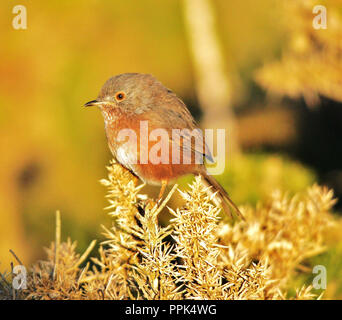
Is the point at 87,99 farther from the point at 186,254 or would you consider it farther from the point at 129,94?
the point at 186,254

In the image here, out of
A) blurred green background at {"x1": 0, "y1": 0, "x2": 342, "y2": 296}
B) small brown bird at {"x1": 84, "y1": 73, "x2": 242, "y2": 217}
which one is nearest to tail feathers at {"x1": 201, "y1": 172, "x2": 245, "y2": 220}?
small brown bird at {"x1": 84, "y1": 73, "x2": 242, "y2": 217}

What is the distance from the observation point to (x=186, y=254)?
0.81 meters

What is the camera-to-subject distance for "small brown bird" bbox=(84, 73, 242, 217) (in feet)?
4.95

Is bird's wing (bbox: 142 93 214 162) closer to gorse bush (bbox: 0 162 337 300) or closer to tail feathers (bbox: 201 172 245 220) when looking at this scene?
tail feathers (bbox: 201 172 245 220)

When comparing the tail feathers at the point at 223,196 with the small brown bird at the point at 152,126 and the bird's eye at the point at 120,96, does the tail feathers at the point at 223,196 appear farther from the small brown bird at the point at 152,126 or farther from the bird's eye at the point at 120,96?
the bird's eye at the point at 120,96

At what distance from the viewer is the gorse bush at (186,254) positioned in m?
0.79

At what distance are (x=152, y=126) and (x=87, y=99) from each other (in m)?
1.56

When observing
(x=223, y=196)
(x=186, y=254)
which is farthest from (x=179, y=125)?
(x=186, y=254)

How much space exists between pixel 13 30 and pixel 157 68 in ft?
3.62

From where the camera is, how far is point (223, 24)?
3.85 metres

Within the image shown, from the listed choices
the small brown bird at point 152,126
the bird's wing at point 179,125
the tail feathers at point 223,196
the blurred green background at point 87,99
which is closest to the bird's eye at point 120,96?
the small brown bird at point 152,126

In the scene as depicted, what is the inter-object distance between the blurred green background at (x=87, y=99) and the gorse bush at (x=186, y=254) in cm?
161
